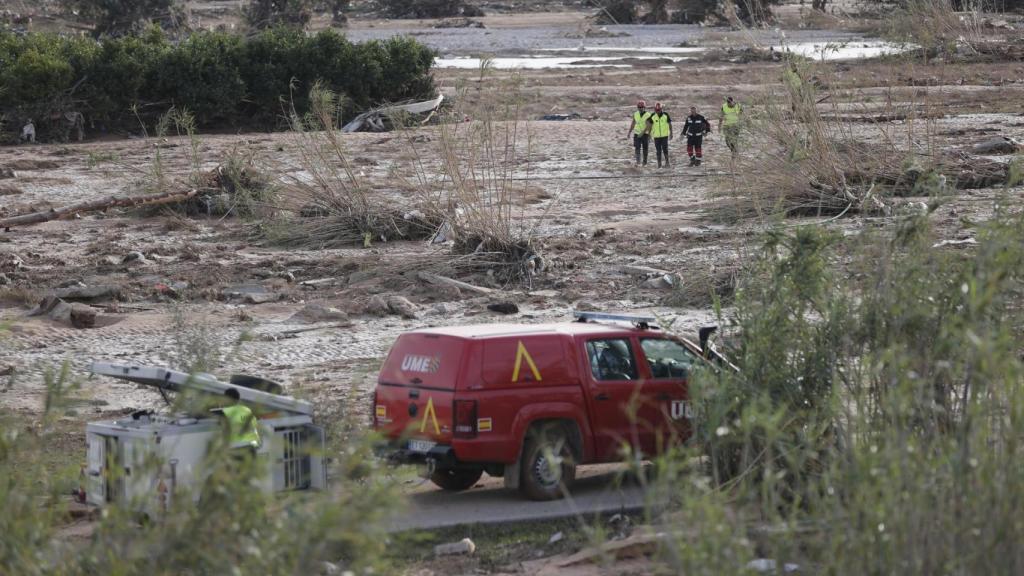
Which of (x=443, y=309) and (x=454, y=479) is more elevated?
(x=454, y=479)

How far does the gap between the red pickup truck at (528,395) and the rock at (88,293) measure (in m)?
10.2

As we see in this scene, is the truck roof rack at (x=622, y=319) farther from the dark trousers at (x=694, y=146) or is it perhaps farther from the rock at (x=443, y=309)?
the dark trousers at (x=694, y=146)

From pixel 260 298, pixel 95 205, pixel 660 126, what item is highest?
pixel 660 126

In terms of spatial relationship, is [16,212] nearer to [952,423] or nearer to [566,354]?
[566,354]

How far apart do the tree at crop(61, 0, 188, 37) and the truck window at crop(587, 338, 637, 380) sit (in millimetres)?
55356

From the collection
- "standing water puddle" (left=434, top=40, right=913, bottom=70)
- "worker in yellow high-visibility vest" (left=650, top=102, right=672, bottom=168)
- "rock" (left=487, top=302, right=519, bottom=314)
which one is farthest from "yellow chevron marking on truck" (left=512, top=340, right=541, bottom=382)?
"standing water puddle" (left=434, top=40, right=913, bottom=70)

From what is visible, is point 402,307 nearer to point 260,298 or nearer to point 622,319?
point 260,298

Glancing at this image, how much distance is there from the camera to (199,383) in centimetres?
977

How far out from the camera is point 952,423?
8.52 metres

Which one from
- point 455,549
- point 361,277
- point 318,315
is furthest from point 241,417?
point 361,277

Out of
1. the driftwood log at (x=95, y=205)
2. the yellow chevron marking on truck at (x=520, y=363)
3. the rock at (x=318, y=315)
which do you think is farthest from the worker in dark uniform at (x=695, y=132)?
the yellow chevron marking on truck at (x=520, y=363)

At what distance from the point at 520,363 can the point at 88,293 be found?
11.3 metres

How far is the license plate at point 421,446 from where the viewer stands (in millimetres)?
10820

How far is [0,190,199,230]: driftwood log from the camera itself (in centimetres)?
2434
